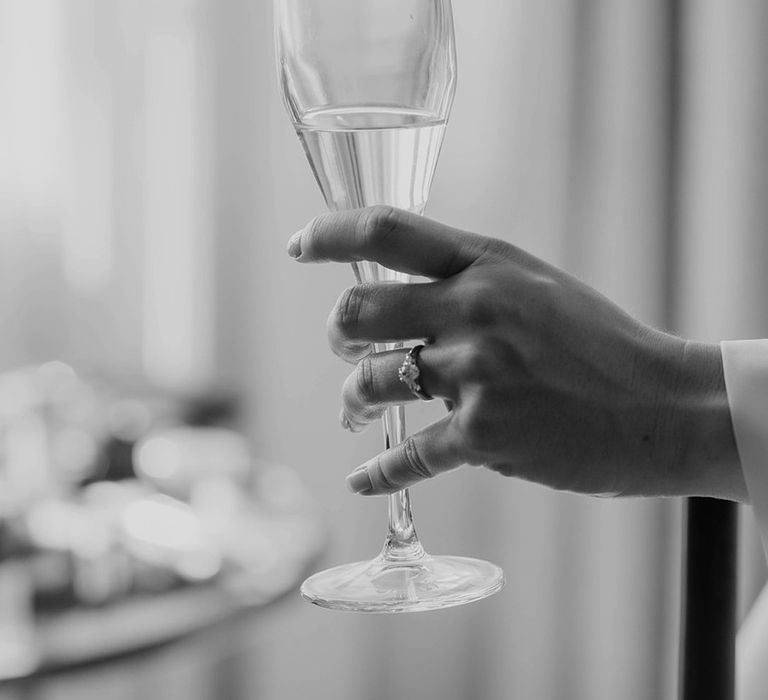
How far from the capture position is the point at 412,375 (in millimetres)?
602

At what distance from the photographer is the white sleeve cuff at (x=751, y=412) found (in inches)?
23.9

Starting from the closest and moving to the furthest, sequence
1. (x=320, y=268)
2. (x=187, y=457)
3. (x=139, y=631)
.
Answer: (x=139, y=631), (x=187, y=457), (x=320, y=268)

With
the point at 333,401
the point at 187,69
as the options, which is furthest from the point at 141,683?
the point at 187,69

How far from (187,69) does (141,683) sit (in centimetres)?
123

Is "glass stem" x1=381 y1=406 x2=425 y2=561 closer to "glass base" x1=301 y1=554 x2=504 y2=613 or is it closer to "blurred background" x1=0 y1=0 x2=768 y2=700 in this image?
"glass base" x1=301 y1=554 x2=504 y2=613

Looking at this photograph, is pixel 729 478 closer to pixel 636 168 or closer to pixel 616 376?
pixel 616 376

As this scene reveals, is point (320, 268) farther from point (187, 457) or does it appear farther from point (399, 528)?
point (399, 528)

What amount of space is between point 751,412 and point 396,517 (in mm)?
209

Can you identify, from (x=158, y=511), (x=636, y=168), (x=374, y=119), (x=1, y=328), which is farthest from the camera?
(x=636, y=168)

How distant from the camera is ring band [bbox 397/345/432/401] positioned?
0.60 meters

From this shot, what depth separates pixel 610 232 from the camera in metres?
2.43

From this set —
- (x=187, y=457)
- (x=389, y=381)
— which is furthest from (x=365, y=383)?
(x=187, y=457)

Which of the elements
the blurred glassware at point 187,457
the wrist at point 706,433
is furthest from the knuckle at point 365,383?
the blurred glassware at point 187,457

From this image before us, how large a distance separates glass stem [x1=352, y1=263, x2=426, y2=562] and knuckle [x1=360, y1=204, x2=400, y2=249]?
56mm
